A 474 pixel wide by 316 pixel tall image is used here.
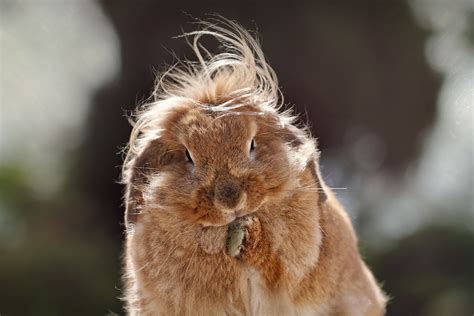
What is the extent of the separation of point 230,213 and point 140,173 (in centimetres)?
55

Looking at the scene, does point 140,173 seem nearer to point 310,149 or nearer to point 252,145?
point 252,145

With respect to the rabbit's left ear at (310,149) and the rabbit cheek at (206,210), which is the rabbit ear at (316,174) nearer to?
the rabbit's left ear at (310,149)

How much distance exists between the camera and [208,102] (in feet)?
11.1

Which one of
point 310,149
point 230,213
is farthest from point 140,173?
point 310,149

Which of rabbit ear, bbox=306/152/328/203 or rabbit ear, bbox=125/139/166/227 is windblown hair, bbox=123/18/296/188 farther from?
rabbit ear, bbox=306/152/328/203

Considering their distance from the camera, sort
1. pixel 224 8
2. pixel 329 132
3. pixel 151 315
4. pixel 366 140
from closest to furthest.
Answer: pixel 151 315 → pixel 224 8 → pixel 329 132 → pixel 366 140

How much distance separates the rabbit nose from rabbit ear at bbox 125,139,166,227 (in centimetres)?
45

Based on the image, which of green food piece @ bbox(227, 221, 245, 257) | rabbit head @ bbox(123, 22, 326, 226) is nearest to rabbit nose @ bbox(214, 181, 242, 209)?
rabbit head @ bbox(123, 22, 326, 226)

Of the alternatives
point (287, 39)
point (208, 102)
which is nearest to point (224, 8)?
point (287, 39)

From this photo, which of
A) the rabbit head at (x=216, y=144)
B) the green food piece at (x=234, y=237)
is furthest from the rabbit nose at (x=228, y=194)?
the green food piece at (x=234, y=237)

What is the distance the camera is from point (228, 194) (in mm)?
2908

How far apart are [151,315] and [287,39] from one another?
4022mm

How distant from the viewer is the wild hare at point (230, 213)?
3.05 metres

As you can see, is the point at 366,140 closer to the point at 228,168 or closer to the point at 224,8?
the point at 224,8
